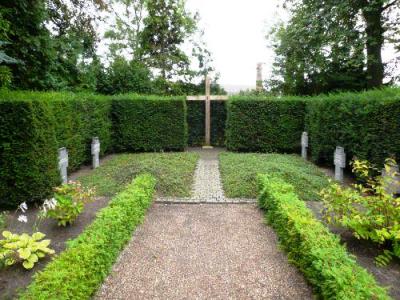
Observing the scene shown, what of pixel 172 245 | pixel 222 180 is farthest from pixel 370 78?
pixel 172 245

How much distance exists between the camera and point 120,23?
21.7 m

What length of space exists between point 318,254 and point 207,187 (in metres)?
4.18

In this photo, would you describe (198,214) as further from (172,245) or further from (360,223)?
(360,223)

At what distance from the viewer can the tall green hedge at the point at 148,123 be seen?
456 inches

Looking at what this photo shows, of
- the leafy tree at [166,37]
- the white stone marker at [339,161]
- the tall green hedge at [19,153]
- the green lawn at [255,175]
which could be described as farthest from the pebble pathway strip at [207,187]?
the leafy tree at [166,37]

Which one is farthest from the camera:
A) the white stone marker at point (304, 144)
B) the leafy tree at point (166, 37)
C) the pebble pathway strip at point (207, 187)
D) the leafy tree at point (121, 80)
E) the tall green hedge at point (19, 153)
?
the leafy tree at point (166, 37)

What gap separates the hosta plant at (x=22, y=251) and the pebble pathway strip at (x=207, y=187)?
2.69 meters

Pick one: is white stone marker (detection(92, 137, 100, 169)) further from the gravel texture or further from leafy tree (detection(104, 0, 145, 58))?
leafy tree (detection(104, 0, 145, 58))

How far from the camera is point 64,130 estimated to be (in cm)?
749

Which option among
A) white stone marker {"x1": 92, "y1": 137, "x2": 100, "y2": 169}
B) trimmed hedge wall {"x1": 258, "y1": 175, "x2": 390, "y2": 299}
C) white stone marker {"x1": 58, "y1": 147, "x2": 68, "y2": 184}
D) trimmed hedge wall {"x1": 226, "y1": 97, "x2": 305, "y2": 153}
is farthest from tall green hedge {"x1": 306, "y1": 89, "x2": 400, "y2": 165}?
white stone marker {"x1": 92, "y1": 137, "x2": 100, "y2": 169}

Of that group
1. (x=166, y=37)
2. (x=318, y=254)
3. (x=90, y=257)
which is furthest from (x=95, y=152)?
(x=166, y=37)

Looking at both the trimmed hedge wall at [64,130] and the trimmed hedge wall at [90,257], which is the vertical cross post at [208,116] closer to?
the trimmed hedge wall at [64,130]

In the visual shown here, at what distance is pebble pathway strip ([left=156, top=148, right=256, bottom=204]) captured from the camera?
620cm

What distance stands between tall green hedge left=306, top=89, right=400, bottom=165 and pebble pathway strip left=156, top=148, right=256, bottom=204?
2.45 meters
